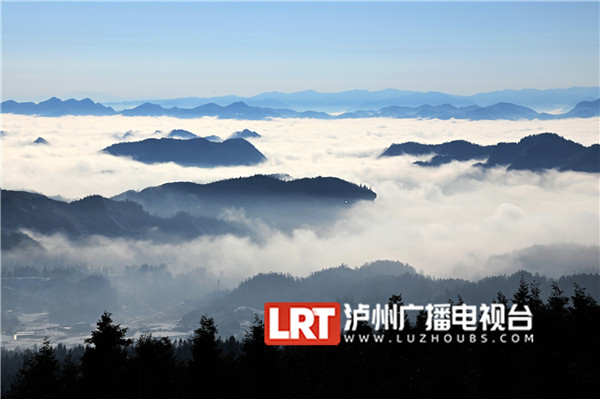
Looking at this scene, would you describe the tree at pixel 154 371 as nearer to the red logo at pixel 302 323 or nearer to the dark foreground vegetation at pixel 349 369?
the dark foreground vegetation at pixel 349 369

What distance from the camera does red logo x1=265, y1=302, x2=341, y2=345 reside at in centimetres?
5922

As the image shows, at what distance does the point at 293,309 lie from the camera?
202 ft

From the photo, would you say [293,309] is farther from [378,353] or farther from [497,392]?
[497,392]

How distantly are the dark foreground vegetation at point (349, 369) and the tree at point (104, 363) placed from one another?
0.09 m

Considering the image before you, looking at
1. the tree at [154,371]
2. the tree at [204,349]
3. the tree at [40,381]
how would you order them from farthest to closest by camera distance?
the tree at [154,371] → the tree at [204,349] → the tree at [40,381]

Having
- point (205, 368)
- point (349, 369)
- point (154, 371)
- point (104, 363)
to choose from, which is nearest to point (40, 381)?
point (104, 363)

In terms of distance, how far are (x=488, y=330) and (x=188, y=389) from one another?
27564 millimetres

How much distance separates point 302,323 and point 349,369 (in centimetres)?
661

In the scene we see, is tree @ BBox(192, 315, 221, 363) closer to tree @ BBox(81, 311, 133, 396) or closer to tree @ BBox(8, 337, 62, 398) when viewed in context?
tree @ BBox(81, 311, 133, 396)

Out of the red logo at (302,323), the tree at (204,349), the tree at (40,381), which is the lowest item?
the tree at (40,381)

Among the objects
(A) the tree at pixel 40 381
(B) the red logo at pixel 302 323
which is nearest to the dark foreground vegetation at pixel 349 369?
(A) the tree at pixel 40 381

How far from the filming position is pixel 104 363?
63719 mm

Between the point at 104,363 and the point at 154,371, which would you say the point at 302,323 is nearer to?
the point at 154,371

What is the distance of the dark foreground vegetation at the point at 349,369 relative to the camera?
54156 millimetres
